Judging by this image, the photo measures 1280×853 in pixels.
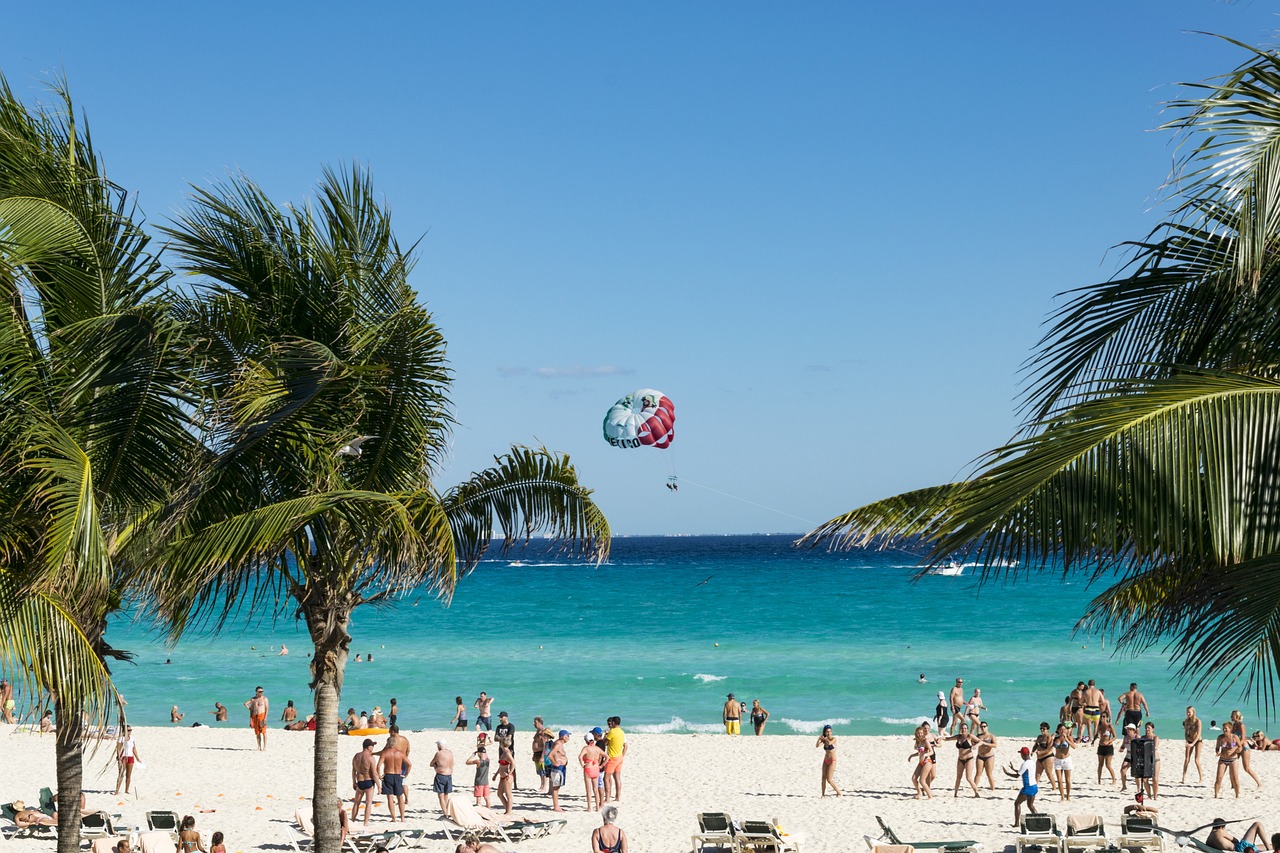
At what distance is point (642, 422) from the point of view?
27.0 m

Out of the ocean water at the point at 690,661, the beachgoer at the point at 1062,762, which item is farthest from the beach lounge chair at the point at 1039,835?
the ocean water at the point at 690,661

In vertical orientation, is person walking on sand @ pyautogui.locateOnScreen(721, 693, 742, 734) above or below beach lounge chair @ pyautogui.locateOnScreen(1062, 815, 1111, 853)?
below

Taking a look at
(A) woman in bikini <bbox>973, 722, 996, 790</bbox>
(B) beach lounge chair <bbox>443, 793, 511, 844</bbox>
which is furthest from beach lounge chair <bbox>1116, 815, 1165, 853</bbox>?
(B) beach lounge chair <bbox>443, 793, 511, 844</bbox>

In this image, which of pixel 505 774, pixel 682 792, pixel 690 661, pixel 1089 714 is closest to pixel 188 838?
pixel 505 774

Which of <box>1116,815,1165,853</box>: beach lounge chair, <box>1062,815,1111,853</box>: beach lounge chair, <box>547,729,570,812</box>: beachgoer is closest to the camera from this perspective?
<box>1116,815,1165,853</box>: beach lounge chair

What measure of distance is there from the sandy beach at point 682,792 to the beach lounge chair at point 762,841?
123 cm

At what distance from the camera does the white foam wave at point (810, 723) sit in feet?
103

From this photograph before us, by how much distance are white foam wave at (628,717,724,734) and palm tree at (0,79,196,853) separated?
81.8 feet

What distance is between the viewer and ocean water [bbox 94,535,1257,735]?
116ft

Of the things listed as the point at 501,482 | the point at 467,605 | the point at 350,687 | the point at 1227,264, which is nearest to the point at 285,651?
the point at 350,687

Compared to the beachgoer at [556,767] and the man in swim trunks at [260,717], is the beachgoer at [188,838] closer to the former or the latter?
the beachgoer at [556,767]

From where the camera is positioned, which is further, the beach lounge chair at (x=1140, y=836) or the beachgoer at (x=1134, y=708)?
the beachgoer at (x=1134, y=708)

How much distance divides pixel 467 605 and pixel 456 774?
64710mm

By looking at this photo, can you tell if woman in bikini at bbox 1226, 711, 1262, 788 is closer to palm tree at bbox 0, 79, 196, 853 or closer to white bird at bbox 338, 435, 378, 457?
white bird at bbox 338, 435, 378, 457
